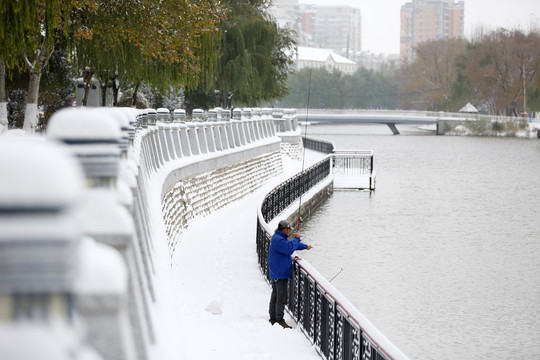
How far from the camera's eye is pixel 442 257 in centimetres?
2739

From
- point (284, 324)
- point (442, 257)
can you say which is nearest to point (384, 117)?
point (442, 257)

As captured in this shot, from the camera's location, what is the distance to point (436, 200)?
137 ft

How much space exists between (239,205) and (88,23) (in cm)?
873

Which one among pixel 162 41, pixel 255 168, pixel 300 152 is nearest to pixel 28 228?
pixel 162 41

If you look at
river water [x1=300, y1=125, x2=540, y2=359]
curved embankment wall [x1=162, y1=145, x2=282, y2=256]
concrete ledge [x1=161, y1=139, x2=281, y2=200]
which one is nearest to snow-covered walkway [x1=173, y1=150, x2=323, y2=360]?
curved embankment wall [x1=162, y1=145, x2=282, y2=256]

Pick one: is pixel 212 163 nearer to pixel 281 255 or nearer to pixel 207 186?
pixel 207 186

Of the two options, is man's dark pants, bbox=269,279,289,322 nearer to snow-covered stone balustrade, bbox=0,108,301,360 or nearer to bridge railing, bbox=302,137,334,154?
snow-covered stone balustrade, bbox=0,108,301,360

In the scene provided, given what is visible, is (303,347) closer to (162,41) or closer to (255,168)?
(162,41)

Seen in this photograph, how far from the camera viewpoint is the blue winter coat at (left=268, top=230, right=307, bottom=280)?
1224cm

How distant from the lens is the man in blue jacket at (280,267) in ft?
40.2

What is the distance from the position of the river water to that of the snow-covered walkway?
10.6 feet

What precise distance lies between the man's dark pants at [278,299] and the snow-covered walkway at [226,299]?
181 millimetres

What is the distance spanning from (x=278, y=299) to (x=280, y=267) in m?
0.43

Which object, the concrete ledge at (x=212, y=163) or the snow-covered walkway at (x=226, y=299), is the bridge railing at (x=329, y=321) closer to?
the snow-covered walkway at (x=226, y=299)
